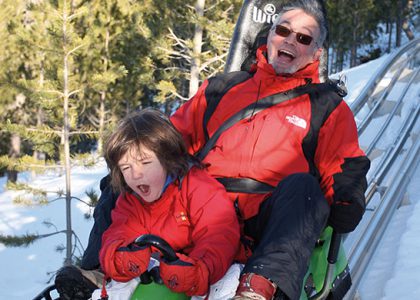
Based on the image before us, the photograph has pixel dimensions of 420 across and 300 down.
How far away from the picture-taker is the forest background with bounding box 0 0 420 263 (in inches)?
455

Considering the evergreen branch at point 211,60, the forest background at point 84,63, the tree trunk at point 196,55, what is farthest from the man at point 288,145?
the tree trunk at point 196,55

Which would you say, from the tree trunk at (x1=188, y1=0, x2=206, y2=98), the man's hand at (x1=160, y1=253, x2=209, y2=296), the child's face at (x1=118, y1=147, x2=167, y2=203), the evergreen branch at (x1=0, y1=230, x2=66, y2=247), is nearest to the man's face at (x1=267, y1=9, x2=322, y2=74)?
the child's face at (x1=118, y1=147, x2=167, y2=203)

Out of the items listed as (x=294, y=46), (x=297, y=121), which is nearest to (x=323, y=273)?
(x=297, y=121)

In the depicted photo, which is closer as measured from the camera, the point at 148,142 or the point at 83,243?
the point at 148,142

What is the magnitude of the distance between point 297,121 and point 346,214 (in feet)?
1.60

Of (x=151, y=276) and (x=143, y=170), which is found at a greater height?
(x=143, y=170)

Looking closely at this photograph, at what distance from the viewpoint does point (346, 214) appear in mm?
2479

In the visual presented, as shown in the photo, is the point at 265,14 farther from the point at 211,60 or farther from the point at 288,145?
the point at 211,60

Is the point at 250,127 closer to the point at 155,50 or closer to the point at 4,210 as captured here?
the point at 155,50

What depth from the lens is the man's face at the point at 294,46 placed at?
9.09 ft

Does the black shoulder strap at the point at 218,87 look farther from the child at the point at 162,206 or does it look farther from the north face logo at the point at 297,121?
the child at the point at 162,206

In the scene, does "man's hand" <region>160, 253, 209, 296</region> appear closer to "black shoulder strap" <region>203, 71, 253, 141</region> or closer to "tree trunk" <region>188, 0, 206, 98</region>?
"black shoulder strap" <region>203, 71, 253, 141</region>

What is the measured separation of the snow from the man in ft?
3.07

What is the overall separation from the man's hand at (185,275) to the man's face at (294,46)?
1.17m
